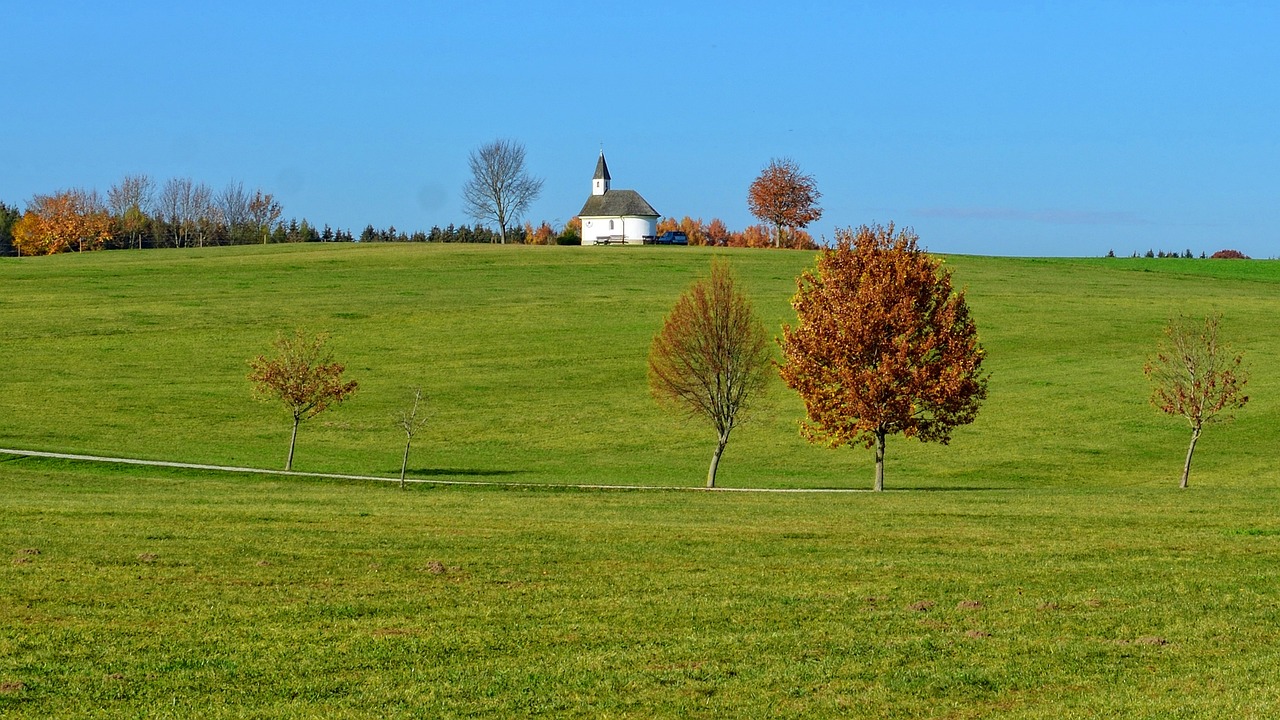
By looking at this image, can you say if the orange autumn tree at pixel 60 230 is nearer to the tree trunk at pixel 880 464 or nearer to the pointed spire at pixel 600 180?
the pointed spire at pixel 600 180

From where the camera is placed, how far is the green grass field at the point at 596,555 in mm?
13789

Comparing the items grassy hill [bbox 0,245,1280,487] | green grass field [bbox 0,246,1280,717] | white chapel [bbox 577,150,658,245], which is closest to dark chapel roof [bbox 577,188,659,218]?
white chapel [bbox 577,150,658,245]

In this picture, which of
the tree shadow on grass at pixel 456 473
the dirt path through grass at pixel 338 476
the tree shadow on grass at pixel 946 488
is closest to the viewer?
the dirt path through grass at pixel 338 476

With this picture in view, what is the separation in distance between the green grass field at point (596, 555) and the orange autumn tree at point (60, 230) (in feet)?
392

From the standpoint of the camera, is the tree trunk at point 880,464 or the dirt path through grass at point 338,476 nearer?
the dirt path through grass at point 338,476

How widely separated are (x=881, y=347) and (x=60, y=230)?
165 m

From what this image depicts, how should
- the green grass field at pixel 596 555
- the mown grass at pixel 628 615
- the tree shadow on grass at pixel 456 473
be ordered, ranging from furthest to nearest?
the tree shadow on grass at pixel 456 473 → the green grass field at pixel 596 555 → the mown grass at pixel 628 615

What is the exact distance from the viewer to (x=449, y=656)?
49.2 ft

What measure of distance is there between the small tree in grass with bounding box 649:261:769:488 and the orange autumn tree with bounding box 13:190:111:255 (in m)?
148

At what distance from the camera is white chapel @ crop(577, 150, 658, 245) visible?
172 metres

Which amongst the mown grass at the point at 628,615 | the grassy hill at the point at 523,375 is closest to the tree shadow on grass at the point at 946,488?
the grassy hill at the point at 523,375

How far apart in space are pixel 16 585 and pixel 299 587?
404 centimetres

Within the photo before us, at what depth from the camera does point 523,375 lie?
68125mm

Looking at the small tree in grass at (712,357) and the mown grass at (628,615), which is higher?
the small tree in grass at (712,357)
